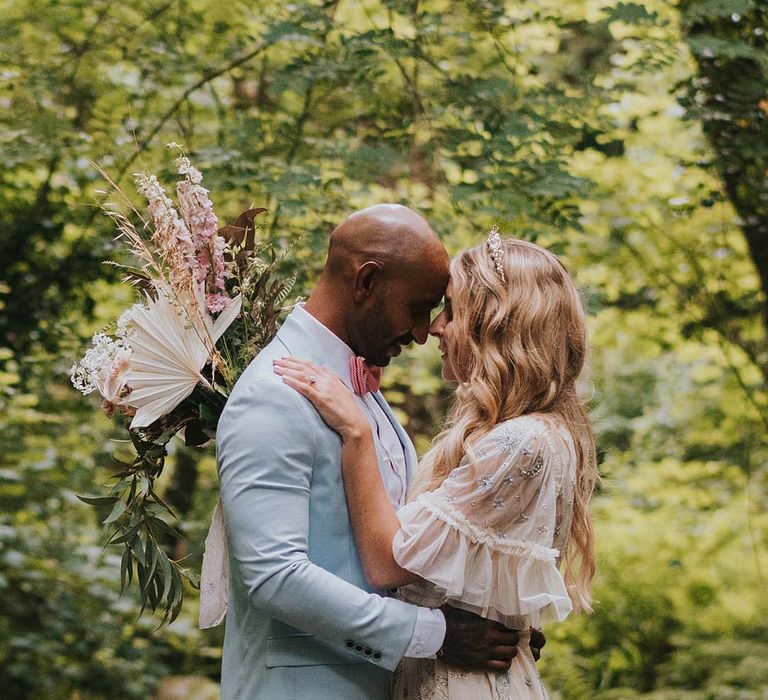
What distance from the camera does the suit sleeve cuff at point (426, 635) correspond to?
2.22 metres

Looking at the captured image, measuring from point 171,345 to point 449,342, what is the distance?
668mm

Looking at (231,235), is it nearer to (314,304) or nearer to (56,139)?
(314,304)

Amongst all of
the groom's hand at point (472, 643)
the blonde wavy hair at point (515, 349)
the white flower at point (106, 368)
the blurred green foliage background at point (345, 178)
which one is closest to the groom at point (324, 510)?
the groom's hand at point (472, 643)

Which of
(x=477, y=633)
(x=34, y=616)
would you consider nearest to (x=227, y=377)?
(x=477, y=633)

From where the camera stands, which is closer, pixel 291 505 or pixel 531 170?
pixel 291 505

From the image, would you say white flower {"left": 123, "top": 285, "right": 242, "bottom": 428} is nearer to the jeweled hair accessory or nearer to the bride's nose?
the bride's nose

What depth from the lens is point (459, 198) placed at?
13.9 ft

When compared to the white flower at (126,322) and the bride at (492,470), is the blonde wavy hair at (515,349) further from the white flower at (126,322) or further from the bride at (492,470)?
the white flower at (126,322)

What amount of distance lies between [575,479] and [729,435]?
703 centimetres

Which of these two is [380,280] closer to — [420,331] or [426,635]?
[420,331]

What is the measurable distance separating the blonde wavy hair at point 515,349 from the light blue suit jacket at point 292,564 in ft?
1.14

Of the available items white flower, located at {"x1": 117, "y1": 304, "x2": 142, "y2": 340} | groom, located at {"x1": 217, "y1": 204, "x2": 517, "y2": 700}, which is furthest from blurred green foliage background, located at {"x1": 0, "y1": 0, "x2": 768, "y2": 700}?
white flower, located at {"x1": 117, "y1": 304, "x2": 142, "y2": 340}

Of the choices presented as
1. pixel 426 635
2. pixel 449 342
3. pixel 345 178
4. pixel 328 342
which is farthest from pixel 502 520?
pixel 345 178

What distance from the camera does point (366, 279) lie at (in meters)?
2.32
